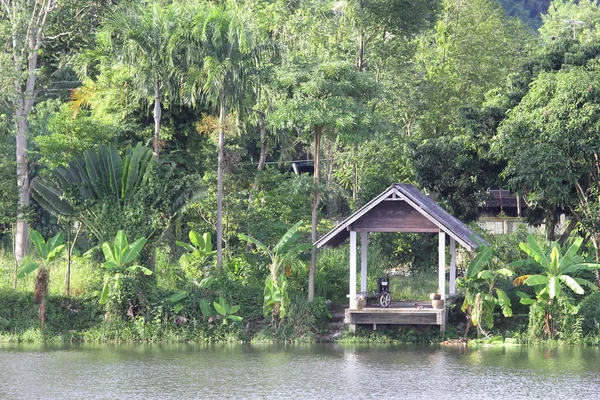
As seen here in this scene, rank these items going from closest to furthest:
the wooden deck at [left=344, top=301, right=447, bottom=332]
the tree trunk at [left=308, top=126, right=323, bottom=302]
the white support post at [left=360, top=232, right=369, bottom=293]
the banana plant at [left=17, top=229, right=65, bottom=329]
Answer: the wooden deck at [left=344, top=301, right=447, bottom=332] → the banana plant at [left=17, top=229, right=65, bottom=329] → the white support post at [left=360, top=232, right=369, bottom=293] → the tree trunk at [left=308, top=126, right=323, bottom=302]

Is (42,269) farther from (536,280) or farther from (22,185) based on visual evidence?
(536,280)

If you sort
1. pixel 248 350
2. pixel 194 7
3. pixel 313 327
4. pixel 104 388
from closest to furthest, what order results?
pixel 104 388 < pixel 248 350 < pixel 313 327 < pixel 194 7

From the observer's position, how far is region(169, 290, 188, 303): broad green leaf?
91.0 ft

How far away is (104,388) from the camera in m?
20.2

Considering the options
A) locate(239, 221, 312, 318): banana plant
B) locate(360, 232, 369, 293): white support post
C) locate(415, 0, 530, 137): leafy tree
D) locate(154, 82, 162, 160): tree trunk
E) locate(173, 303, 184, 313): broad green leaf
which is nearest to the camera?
locate(239, 221, 312, 318): banana plant

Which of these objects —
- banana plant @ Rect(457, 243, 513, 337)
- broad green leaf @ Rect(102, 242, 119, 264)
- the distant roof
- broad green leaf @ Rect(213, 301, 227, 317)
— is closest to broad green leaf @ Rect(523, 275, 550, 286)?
banana plant @ Rect(457, 243, 513, 337)

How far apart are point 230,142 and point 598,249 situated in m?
14.6

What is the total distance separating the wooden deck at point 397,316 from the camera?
2662 centimetres

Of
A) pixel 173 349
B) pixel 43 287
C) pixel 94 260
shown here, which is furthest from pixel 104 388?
pixel 94 260

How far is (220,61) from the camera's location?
29266mm

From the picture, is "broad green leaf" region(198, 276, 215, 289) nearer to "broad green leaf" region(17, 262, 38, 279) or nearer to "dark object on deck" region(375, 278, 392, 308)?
"dark object on deck" region(375, 278, 392, 308)

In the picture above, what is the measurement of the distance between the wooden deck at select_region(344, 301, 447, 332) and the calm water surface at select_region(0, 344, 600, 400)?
745 mm

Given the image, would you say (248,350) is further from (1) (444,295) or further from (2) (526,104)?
(2) (526,104)

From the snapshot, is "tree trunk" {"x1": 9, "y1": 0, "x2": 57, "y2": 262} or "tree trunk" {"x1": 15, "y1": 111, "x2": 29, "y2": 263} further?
"tree trunk" {"x1": 15, "y1": 111, "x2": 29, "y2": 263}
